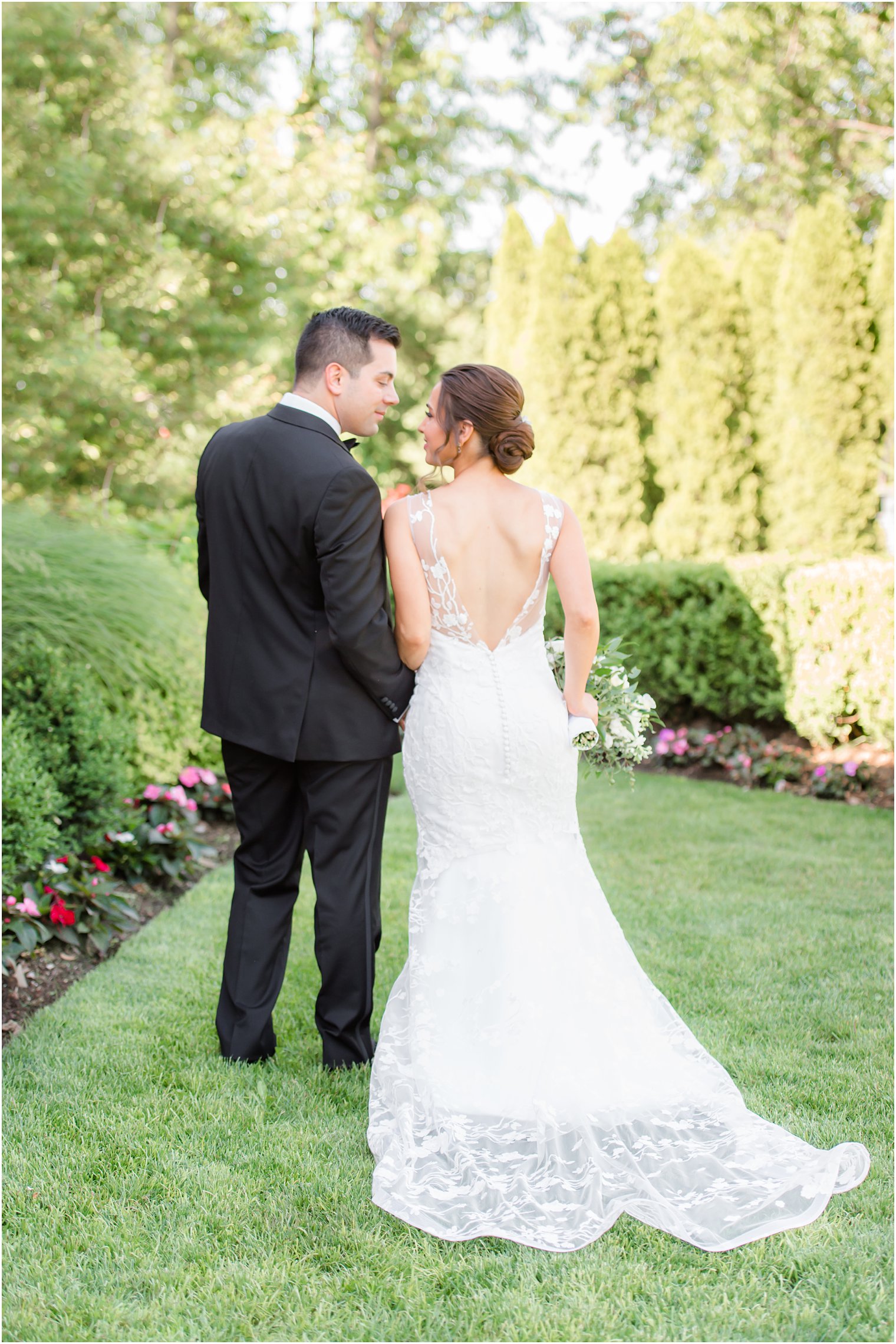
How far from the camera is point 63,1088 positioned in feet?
9.97

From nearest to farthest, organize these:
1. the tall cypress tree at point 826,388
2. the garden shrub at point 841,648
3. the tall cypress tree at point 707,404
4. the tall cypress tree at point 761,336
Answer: the garden shrub at point 841,648 → the tall cypress tree at point 826,388 → the tall cypress tree at point 761,336 → the tall cypress tree at point 707,404

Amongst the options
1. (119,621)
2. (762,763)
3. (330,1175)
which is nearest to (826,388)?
(762,763)

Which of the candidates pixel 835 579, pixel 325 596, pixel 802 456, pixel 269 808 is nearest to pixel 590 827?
pixel 835 579

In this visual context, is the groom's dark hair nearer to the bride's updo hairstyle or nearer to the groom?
the groom

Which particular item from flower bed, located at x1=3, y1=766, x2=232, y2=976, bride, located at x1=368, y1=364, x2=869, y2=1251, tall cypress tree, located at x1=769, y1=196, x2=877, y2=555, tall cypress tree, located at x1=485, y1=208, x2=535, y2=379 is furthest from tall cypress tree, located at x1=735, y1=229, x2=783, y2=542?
bride, located at x1=368, y1=364, x2=869, y2=1251

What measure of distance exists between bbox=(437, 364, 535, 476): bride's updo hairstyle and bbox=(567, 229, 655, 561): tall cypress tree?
8.65 m

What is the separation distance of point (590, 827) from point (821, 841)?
133 centimetres

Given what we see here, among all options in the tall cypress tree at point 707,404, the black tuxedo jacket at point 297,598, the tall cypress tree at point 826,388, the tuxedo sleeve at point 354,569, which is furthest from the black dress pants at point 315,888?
the tall cypress tree at point 707,404

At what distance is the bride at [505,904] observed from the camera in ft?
8.57

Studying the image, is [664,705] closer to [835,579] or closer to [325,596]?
[835,579]

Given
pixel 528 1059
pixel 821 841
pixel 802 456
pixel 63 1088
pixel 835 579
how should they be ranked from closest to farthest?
pixel 528 1059 → pixel 63 1088 → pixel 821 841 → pixel 835 579 → pixel 802 456

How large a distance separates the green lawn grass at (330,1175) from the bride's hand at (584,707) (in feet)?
3.87

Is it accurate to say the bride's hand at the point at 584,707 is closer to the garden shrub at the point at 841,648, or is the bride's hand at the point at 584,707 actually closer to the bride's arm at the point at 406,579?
the bride's arm at the point at 406,579

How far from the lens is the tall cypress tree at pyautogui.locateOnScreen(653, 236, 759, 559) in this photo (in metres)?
10.8
